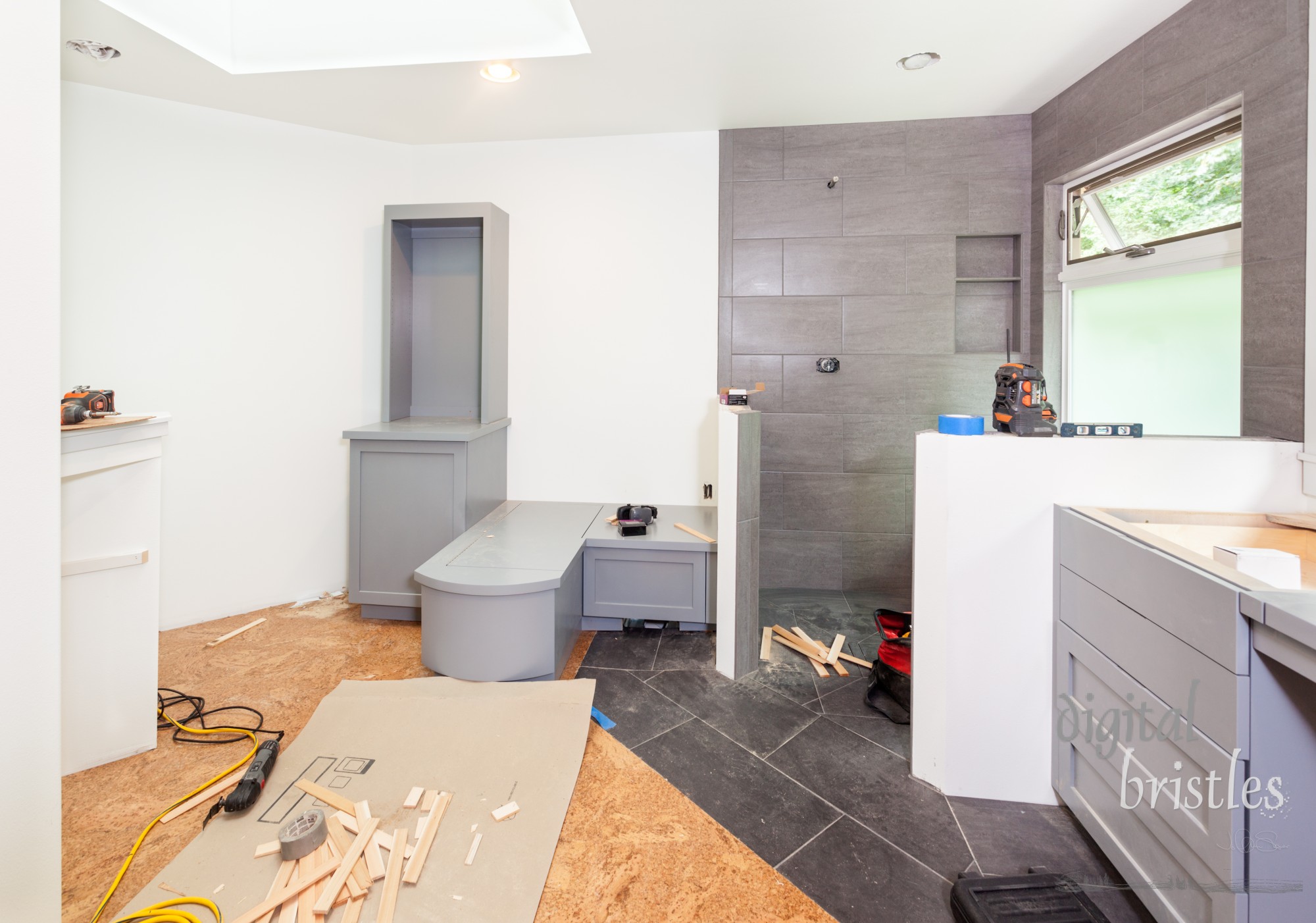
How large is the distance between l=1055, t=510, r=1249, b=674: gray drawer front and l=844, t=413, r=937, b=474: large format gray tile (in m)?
1.69

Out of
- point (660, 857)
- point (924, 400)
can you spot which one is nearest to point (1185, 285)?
point (924, 400)

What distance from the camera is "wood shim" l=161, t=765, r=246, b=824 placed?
1637 millimetres

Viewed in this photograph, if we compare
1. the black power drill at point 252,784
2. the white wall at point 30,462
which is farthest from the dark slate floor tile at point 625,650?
the white wall at point 30,462

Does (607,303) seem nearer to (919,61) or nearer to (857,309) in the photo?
(857,309)

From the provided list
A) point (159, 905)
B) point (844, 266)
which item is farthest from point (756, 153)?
point (159, 905)

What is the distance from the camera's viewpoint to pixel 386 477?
2906mm

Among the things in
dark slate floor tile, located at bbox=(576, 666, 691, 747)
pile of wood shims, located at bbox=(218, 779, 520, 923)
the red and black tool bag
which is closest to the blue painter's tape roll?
the red and black tool bag

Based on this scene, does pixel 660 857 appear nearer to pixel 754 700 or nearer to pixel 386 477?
pixel 754 700

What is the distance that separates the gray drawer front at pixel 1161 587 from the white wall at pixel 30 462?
1.99 meters

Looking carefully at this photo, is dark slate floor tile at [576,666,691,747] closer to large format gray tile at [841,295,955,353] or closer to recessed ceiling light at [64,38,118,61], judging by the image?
large format gray tile at [841,295,955,353]

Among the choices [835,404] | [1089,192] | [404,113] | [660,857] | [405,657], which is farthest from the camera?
[835,404]

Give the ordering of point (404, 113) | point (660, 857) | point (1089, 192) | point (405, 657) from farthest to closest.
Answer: point (404, 113) → point (1089, 192) → point (405, 657) → point (660, 857)

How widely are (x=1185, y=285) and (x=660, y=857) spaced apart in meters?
2.70

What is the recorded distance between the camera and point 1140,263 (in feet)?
8.15
